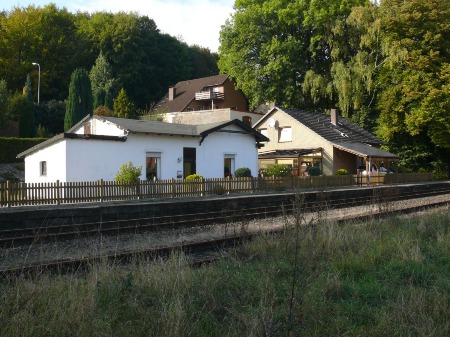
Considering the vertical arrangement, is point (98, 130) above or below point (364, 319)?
above

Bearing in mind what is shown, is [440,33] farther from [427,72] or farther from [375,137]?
[375,137]

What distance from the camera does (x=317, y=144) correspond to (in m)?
42.3

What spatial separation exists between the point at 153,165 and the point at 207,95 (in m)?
38.6

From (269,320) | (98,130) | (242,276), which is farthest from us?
(98,130)

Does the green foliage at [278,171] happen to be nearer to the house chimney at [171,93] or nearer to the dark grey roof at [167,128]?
the dark grey roof at [167,128]

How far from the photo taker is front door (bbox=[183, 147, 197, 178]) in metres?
28.7

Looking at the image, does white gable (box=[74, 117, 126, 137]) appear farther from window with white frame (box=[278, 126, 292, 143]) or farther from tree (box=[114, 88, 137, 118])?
tree (box=[114, 88, 137, 118])

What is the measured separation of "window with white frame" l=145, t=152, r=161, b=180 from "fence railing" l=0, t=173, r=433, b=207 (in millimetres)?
2627

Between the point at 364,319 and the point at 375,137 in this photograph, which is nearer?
the point at 364,319

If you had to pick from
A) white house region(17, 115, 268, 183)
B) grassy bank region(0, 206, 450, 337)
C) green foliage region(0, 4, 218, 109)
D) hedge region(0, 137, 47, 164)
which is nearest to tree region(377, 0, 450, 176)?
white house region(17, 115, 268, 183)

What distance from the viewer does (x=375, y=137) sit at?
1859 inches

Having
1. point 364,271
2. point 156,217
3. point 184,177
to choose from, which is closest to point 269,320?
point 364,271

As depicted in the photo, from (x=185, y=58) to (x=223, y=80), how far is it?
52.7 feet

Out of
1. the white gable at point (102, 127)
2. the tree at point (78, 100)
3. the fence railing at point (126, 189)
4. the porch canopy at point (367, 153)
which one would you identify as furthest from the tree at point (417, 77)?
the tree at point (78, 100)
